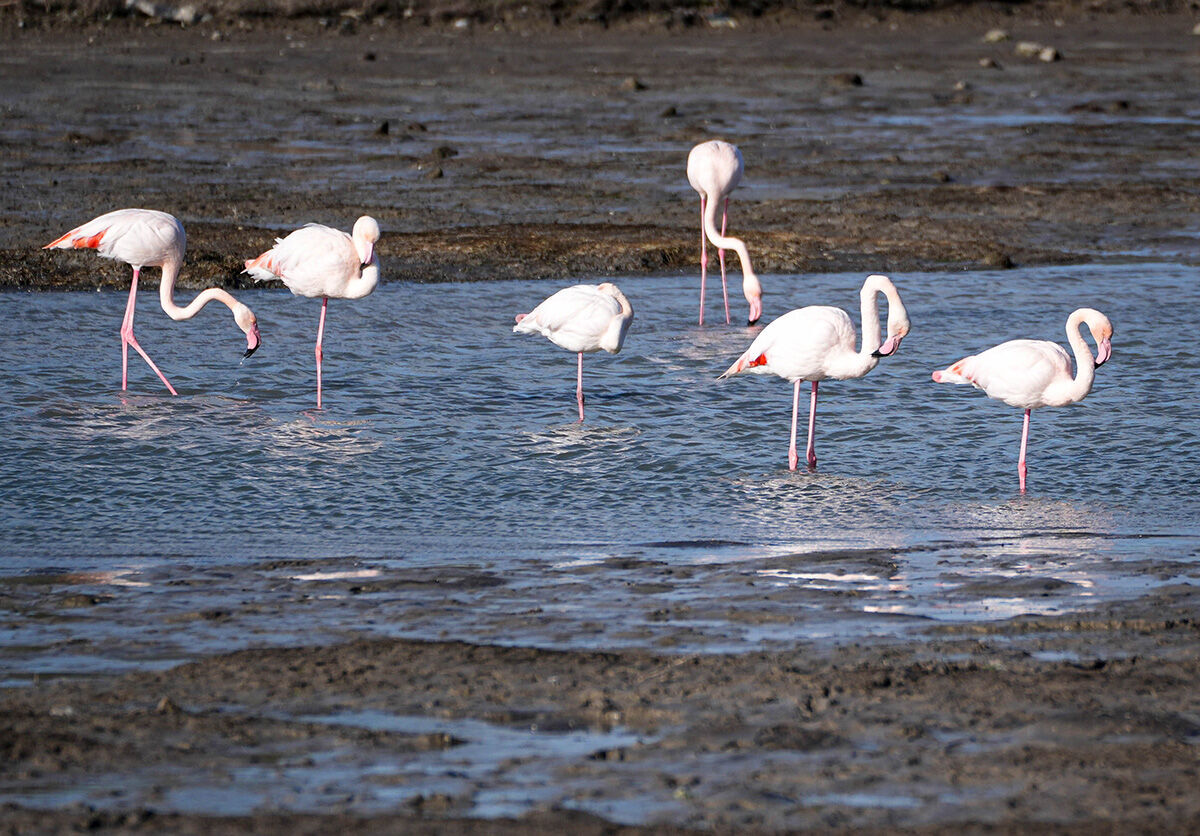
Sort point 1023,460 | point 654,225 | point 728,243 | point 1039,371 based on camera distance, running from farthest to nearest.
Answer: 1. point 654,225
2. point 728,243
3. point 1039,371
4. point 1023,460

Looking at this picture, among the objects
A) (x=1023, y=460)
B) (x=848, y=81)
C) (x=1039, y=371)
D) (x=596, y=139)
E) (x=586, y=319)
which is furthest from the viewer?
(x=848, y=81)

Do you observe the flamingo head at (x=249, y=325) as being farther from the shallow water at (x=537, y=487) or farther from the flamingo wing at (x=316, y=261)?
the flamingo wing at (x=316, y=261)

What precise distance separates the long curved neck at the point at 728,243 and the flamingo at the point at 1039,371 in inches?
150

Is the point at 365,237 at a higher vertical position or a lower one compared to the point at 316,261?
higher

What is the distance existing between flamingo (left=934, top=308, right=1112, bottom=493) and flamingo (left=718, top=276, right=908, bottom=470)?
51cm

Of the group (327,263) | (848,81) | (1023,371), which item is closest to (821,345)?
(1023,371)

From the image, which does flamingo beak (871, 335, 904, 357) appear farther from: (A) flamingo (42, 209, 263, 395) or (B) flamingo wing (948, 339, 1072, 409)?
(A) flamingo (42, 209, 263, 395)

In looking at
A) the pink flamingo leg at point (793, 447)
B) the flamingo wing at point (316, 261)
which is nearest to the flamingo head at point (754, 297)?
the flamingo wing at point (316, 261)

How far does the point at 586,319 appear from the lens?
9367mm

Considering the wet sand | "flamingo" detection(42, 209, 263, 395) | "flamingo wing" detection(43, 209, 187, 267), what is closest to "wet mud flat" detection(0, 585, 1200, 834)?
the wet sand

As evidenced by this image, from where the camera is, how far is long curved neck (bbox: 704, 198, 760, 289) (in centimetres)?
1205

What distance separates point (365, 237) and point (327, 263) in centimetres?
34

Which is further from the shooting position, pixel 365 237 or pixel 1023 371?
pixel 365 237

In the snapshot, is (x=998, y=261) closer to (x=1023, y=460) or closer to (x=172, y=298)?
(x=1023, y=460)
